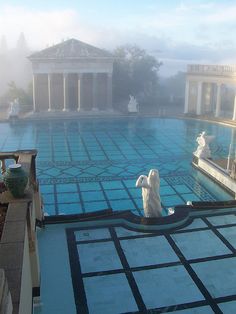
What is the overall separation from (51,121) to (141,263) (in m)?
27.8

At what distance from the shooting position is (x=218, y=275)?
8406mm

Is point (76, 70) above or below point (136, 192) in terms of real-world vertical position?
above

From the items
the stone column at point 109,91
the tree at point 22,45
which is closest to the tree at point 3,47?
the tree at point 22,45

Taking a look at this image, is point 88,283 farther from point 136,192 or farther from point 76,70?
point 76,70

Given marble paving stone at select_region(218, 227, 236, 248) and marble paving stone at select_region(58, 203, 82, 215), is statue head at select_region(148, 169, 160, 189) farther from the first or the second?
marble paving stone at select_region(58, 203, 82, 215)

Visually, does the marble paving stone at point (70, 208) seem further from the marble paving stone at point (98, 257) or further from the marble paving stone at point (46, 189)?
the marble paving stone at point (98, 257)

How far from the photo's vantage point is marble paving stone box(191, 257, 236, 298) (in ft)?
25.9

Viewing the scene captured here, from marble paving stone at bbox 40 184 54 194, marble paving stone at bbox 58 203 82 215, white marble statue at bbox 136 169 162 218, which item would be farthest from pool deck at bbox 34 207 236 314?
marble paving stone at bbox 40 184 54 194

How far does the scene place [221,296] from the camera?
773cm

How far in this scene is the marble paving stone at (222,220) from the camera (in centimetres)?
1101

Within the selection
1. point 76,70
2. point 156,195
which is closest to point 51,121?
point 76,70

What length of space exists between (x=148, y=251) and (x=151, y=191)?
208 cm

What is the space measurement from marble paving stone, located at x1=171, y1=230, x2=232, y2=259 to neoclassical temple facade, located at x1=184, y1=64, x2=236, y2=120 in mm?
27243

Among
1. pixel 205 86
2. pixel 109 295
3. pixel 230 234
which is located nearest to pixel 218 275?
pixel 230 234
